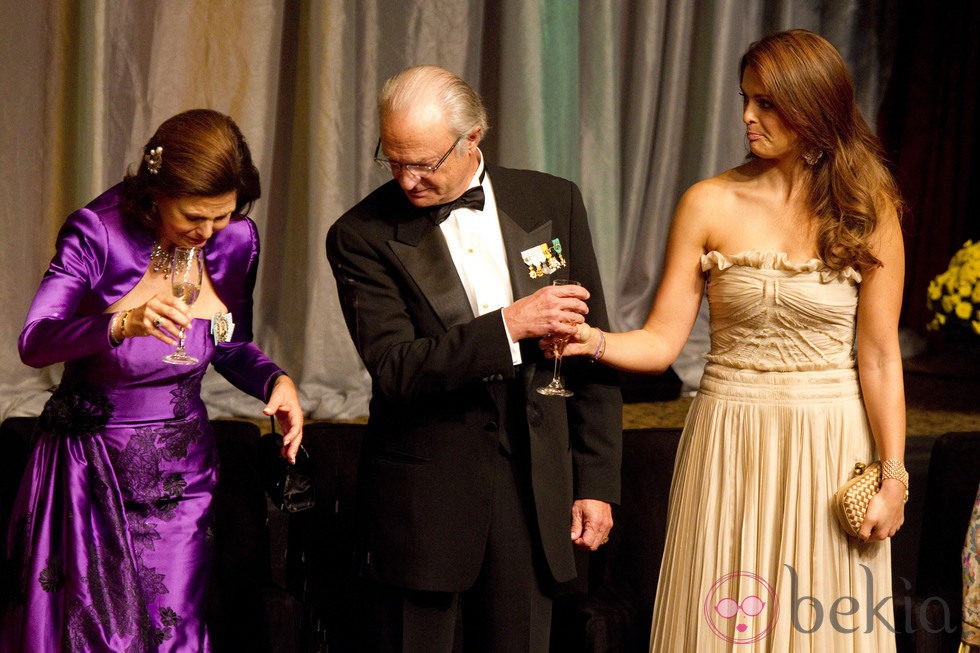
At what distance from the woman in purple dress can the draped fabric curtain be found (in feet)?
6.49

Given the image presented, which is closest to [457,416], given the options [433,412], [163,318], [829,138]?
[433,412]

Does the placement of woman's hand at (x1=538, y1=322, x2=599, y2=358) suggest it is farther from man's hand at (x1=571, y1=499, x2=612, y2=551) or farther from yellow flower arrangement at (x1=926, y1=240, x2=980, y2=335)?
yellow flower arrangement at (x1=926, y1=240, x2=980, y2=335)

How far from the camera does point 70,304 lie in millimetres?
2338

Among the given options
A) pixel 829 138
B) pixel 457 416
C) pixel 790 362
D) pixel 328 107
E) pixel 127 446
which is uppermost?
pixel 328 107

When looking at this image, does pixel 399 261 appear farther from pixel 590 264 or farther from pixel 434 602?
pixel 434 602

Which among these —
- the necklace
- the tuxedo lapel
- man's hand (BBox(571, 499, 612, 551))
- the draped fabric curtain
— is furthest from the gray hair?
the draped fabric curtain

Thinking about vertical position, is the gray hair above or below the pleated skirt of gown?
above

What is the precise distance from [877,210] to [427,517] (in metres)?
1.11

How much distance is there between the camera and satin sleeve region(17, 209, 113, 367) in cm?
227

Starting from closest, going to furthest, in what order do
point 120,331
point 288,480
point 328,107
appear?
point 120,331 → point 288,480 → point 328,107

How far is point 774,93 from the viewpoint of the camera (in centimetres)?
235

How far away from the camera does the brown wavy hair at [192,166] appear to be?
234cm

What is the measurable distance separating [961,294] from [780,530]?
2296 millimetres

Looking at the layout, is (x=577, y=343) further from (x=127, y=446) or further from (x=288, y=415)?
(x=127, y=446)
